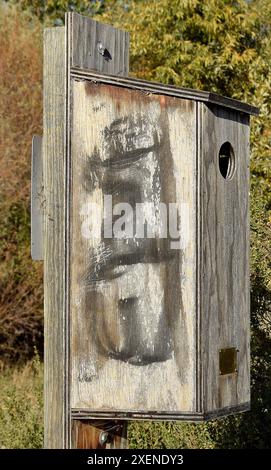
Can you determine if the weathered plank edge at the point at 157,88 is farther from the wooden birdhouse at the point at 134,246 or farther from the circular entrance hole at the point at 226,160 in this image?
the circular entrance hole at the point at 226,160

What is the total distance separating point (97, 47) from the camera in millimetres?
4344

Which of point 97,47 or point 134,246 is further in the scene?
point 97,47

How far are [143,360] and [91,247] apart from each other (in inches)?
20.0

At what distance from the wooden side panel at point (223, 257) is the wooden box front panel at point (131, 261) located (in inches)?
2.1

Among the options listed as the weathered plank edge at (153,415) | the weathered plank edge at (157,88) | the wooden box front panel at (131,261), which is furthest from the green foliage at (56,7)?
the weathered plank edge at (153,415)

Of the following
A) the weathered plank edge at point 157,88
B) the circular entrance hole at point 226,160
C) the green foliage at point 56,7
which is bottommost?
the circular entrance hole at point 226,160

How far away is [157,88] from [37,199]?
2.40 feet

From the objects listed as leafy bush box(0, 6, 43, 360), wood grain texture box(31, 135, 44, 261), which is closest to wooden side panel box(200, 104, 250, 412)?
wood grain texture box(31, 135, 44, 261)

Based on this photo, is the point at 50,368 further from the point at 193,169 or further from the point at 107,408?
the point at 193,169

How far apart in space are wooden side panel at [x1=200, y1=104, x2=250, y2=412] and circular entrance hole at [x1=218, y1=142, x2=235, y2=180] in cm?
2

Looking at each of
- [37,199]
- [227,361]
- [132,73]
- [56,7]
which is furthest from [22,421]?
[56,7]

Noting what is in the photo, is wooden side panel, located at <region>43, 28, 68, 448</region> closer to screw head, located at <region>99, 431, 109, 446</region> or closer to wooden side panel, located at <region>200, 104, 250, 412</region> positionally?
screw head, located at <region>99, 431, 109, 446</region>

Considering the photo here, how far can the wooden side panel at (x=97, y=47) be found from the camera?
423 centimetres

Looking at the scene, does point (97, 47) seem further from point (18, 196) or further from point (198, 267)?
point (18, 196)
